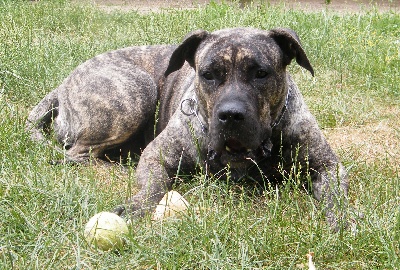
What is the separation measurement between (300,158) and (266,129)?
430mm

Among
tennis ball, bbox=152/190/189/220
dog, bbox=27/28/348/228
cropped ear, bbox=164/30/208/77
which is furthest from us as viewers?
cropped ear, bbox=164/30/208/77

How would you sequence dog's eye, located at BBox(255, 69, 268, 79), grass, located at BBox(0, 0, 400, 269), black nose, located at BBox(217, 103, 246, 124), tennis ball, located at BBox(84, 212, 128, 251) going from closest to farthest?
grass, located at BBox(0, 0, 400, 269) → tennis ball, located at BBox(84, 212, 128, 251) → black nose, located at BBox(217, 103, 246, 124) → dog's eye, located at BBox(255, 69, 268, 79)

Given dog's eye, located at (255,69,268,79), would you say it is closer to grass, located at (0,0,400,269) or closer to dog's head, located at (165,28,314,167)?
dog's head, located at (165,28,314,167)

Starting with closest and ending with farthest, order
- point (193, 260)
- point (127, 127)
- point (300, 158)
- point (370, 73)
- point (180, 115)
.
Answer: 1. point (193, 260)
2. point (300, 158)
3. point (180, 115)
4. point (127, 127)
5. point (370, 73)

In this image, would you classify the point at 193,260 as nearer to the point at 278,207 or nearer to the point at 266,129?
the point at 278,207

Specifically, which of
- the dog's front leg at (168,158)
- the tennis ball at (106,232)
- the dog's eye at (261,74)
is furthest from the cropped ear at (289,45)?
the tennis ball at (106,232)

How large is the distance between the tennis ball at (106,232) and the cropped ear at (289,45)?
177 centimetres

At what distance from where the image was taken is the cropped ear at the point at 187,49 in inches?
167

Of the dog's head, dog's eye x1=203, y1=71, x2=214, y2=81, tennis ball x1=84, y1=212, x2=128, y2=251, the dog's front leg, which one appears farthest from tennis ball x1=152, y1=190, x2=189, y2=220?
dog's eye x1=203, y1=71, x2=214, y2=81

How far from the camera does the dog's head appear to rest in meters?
3.63

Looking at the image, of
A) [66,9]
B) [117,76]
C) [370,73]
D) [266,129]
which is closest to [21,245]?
[266,129]

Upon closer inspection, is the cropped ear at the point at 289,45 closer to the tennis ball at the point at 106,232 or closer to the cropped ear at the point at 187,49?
the cropped ear at the point at 187,49

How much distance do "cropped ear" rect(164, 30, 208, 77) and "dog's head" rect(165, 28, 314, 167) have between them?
0.02 meters

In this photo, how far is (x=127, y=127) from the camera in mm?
4871
